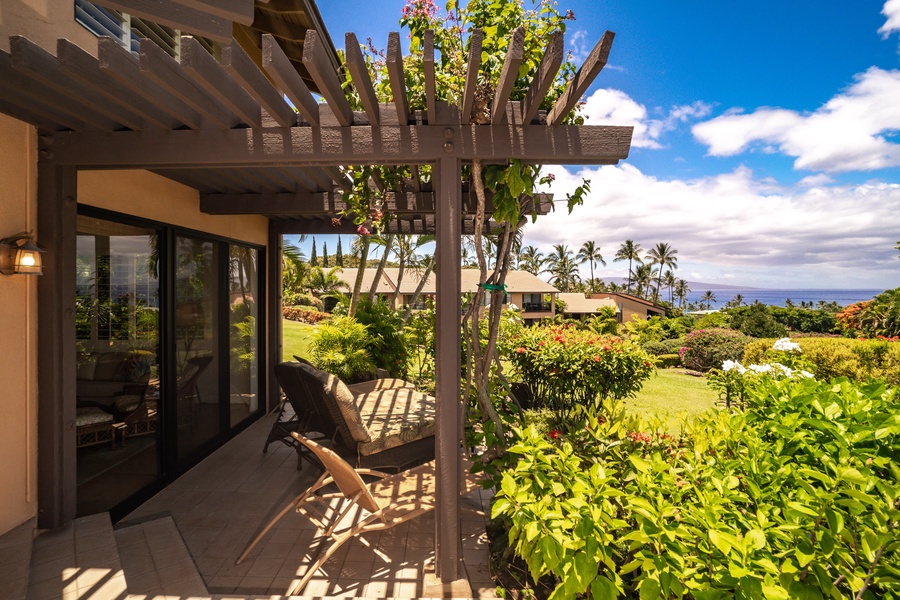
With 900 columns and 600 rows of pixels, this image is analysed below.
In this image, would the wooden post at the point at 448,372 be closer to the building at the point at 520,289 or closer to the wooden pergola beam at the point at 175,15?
the wooden pergola beam at the point at 175,15

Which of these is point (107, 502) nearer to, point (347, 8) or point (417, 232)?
point (417, 232)

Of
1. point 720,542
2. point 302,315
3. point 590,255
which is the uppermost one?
point 590,255

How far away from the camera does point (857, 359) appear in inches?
381

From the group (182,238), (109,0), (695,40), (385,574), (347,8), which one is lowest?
(385,574)

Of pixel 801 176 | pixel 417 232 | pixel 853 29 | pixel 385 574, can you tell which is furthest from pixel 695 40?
pixel 801 176

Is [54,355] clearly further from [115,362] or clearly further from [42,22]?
[42,22]

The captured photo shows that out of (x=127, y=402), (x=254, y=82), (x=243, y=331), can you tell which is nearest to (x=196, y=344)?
(x=127, y=402)

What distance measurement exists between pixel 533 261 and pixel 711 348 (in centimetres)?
5353

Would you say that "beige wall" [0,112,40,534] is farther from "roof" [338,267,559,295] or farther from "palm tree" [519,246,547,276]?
"palm tree" [519,246,547,276]

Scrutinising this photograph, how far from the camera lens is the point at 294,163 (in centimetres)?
317

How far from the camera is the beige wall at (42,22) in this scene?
10.2 ft

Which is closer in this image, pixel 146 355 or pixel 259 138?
pixel 259 138

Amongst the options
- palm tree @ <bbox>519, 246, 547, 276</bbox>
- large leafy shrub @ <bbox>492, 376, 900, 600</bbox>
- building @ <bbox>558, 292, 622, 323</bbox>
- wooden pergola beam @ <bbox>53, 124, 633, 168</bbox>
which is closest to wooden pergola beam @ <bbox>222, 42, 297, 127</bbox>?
wooden pergola beam @ <bbox>53, 124, 633, 168</bbox>

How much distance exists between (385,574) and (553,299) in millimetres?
36817
